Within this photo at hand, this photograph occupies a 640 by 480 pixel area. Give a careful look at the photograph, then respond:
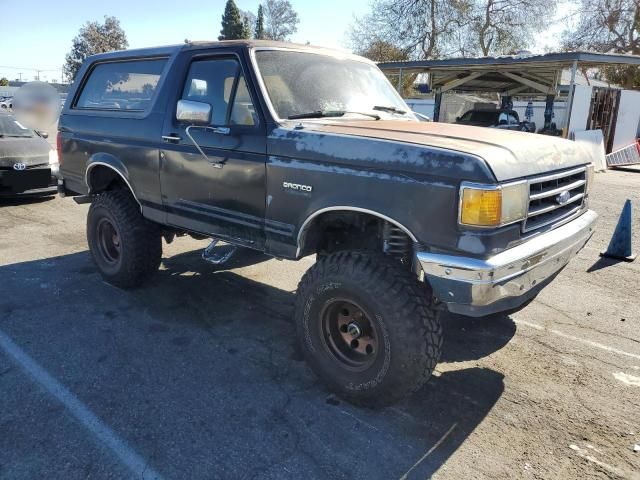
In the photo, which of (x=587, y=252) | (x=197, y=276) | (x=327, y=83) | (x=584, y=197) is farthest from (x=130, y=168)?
(x=587, y=252)

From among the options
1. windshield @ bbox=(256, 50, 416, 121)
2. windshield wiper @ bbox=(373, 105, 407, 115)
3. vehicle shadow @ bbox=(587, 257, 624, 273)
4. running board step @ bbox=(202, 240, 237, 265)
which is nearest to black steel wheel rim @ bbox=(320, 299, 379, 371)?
running board step @ bbox=(202, 240, 237, 265)

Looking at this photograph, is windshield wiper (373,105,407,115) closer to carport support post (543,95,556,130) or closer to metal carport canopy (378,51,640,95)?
metal carport canopy (378,51,640,95)

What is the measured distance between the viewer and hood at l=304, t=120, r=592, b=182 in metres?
2.65

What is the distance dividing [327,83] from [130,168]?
74.3 inches

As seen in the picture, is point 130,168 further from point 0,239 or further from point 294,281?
point 0,239

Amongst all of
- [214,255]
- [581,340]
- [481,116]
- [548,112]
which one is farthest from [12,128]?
[548,112]

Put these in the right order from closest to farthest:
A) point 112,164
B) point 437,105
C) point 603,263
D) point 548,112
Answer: point 112,164, point 603,263, point 548,112, point 437,105

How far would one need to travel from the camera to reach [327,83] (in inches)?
151

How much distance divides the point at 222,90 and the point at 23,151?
606 cm

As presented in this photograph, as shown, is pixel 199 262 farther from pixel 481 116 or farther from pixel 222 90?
pixel 481 116

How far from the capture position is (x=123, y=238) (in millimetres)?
4582

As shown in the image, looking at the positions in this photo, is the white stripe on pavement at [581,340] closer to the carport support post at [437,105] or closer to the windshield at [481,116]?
the windshield at [481,116]

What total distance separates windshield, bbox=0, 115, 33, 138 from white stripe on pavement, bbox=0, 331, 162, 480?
622 centimetres

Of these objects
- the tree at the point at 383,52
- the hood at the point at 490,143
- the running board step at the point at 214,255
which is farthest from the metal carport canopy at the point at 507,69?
the tree at the point at 383,52
